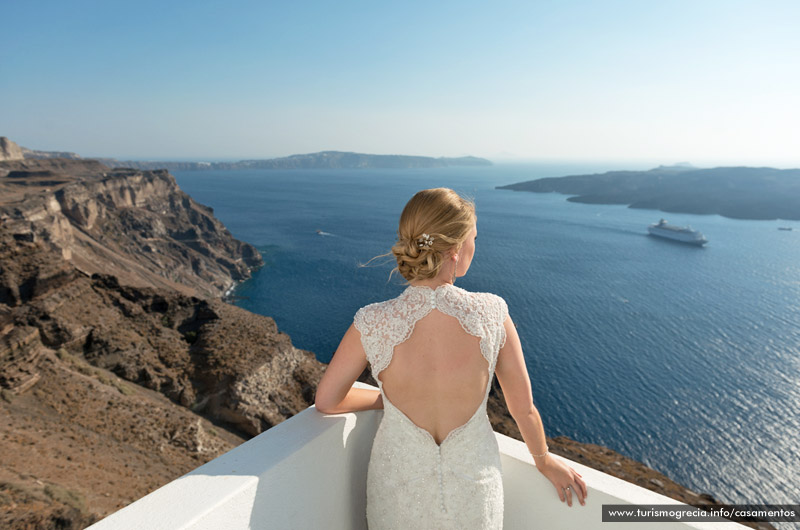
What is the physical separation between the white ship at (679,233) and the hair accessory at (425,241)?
7038 cm

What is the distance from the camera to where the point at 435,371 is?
1.67 metres

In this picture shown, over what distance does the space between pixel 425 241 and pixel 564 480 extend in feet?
3.97

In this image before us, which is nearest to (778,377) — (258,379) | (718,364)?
(718,364)

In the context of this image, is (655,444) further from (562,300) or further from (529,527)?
(529,527)

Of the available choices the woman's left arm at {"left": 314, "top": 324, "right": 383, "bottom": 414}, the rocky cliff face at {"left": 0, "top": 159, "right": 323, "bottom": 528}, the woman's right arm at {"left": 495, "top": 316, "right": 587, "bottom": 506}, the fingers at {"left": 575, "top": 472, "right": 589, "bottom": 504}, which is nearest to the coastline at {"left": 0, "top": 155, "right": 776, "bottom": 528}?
the rocky cliff face at {"left": 0, "top": 159, "right": 323, "bottom": 528}

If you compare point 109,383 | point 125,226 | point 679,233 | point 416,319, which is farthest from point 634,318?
point 125,226

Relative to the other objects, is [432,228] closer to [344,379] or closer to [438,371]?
[438,371]

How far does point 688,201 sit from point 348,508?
108 m

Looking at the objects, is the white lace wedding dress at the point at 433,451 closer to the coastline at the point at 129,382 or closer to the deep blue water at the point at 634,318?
the deep blue water at the point at 634,318

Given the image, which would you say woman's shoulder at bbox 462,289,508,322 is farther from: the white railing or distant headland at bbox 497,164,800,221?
distant headland at bbox 497,164,800,221

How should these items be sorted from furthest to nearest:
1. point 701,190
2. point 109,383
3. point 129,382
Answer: point 701,190 → point 129,382 → point 109,383

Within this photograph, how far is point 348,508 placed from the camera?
192cm

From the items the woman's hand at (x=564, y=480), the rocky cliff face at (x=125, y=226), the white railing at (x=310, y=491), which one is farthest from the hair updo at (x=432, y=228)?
the rocky cliff face at (x=125, y=226)

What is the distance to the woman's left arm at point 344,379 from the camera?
1747 millimetres
